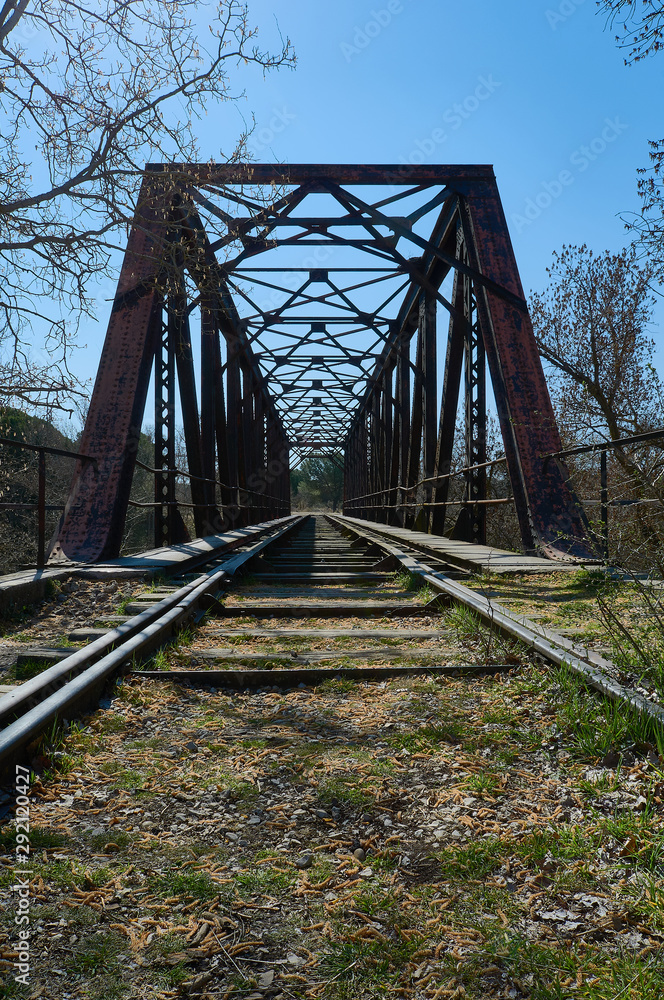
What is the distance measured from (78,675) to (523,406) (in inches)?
219

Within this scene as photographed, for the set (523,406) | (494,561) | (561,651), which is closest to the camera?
(561,651)

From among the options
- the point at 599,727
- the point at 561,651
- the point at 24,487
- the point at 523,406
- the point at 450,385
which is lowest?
the point at 599,727

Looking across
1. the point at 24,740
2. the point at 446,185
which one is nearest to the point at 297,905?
the point at 24,740

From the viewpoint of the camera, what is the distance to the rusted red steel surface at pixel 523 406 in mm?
6184

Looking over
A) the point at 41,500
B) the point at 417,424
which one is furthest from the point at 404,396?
the point at 41,500

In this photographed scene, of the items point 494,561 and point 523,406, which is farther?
point 523,406

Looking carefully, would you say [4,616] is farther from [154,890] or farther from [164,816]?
[154,890]

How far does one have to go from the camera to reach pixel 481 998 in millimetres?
1037

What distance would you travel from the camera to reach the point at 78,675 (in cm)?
234

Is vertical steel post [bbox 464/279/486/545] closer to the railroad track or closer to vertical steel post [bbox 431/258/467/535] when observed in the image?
vertical steel post [bbox 431/258/467/535]

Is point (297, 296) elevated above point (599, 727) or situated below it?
above

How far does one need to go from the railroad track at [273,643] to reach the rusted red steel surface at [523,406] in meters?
1.29

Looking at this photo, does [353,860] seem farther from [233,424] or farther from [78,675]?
[233,424]
